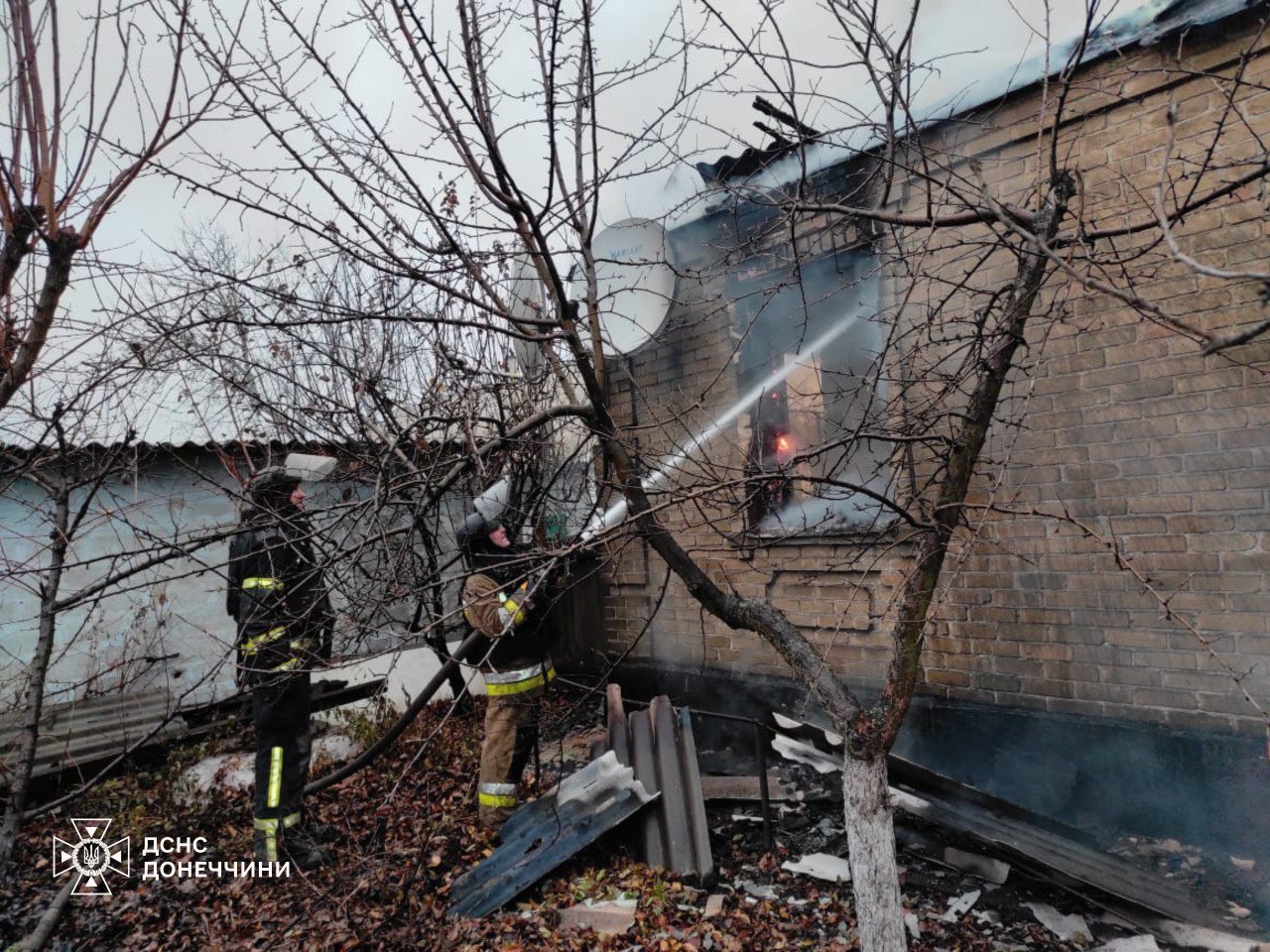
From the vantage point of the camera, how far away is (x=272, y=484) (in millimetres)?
4703

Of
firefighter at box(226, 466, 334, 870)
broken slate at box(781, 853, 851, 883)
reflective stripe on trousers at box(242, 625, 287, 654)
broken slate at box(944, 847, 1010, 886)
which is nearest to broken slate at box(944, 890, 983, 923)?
broken slate at box(944, 847, 1010, 886)

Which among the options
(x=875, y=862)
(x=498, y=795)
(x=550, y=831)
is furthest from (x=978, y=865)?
Answer: (x=498, y=795)

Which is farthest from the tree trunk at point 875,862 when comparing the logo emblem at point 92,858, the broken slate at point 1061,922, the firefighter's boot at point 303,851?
the logo emblem at point 92,858

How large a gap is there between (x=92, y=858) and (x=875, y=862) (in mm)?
4782

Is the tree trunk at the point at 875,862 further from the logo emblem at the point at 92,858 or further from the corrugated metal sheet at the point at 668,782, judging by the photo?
the logo emblem at the point at 92,858

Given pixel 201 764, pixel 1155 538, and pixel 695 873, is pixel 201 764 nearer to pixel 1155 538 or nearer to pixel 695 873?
pixel 695 873

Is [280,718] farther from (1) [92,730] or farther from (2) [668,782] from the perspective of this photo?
(1) [92,730]

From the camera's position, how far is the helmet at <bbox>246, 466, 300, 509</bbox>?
441cm

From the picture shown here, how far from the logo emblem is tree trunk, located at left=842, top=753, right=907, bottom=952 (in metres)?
4.30

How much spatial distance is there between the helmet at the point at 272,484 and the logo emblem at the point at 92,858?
2.25 metres

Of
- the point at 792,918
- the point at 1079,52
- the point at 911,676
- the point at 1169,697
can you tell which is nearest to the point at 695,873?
the point at 792,918

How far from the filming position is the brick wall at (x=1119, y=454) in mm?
3975

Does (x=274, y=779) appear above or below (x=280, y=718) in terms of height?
below

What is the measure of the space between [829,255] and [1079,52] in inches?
131
